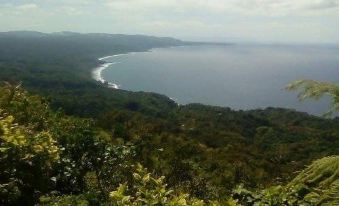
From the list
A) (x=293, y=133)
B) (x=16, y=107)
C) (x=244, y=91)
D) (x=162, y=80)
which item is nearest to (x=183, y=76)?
(x=162, y=80)

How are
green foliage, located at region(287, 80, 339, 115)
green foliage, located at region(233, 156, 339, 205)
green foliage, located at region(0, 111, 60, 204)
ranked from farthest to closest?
green foliage, located at region(0, 111, 60, 204)
green foliage, located at region(287, 80, 339, 115)
green foliage, located at region(233, 156, 339, 205)

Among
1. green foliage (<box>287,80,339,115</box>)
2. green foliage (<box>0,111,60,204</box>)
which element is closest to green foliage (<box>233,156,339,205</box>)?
green foliage (<box>287,80,339,115</box>)

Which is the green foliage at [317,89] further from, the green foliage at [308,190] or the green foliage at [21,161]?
the green foliage at [21,161]

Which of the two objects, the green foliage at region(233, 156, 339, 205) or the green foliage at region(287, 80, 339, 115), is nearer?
the green foliage at region(233, 156, 339, 205)

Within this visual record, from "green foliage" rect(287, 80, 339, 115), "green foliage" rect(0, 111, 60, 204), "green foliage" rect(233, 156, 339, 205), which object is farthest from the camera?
"green foliage" rect(0, 111, 60, 204)

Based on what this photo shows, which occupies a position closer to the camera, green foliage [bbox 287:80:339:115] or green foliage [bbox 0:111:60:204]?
green foliage [bbox 287:80:339:115]

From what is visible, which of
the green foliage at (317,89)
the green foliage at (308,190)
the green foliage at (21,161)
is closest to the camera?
the green foliage at (308,190)

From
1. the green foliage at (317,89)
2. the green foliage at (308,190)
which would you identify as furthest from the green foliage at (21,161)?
the green foliage at (317,89)

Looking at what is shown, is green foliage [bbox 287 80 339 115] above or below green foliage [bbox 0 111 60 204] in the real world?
above

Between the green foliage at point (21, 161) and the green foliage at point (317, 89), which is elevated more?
the green foliage at point (317, 89)

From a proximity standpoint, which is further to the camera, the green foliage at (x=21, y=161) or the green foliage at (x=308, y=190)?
the green foliage at (x=21, y=161)

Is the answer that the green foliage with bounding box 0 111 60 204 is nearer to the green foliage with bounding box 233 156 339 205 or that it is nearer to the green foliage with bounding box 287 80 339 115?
the green foliage with bounding box 233 156 339 205

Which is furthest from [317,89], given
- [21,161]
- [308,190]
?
[21,161]
